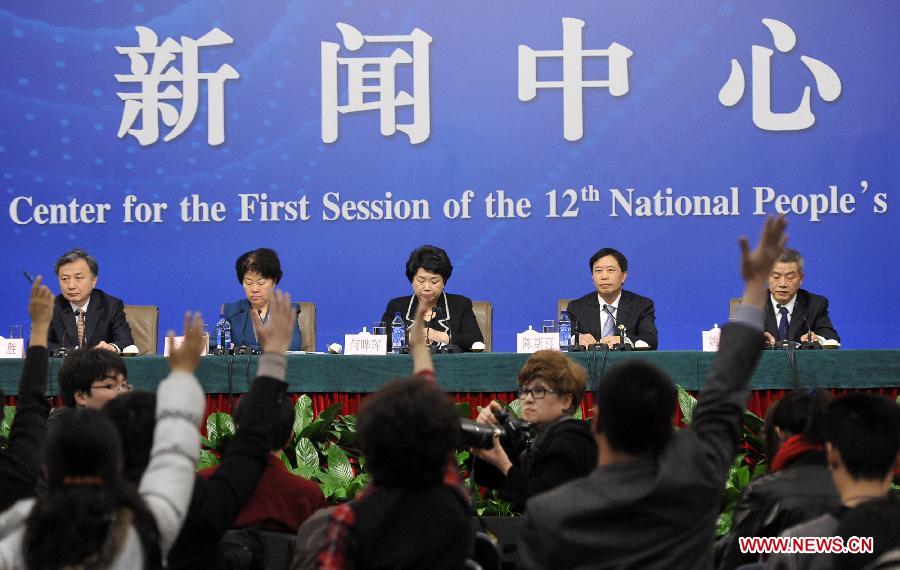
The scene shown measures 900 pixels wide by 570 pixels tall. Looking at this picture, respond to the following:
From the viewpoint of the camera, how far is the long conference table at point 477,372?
4012mm

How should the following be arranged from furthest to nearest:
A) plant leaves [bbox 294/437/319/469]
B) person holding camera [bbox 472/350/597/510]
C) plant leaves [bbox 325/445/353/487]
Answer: plant leaves [bbox 294/437/319/469] < plant leaves [bbox 325/445/353/487] < person holding camera [bbox 472/350/597/510]

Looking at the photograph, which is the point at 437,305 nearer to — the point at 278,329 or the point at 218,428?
the point at 218,428

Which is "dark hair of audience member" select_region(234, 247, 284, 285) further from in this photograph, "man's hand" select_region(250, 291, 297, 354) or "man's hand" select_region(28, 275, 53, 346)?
"man's hand" select_region(250, 291, 297, 354)

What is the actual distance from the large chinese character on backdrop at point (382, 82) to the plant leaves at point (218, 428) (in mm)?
2848

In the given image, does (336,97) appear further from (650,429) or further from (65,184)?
(650,429)

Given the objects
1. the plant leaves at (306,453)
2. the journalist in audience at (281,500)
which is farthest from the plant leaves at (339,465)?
the journalist in audience at (281,500)

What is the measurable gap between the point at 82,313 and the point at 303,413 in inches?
61.4

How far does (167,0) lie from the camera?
641cm

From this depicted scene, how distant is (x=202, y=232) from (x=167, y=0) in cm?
132

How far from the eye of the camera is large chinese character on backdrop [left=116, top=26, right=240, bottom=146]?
6.36 m

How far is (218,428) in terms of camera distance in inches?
148

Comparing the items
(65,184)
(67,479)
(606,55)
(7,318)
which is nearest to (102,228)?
(65,184)

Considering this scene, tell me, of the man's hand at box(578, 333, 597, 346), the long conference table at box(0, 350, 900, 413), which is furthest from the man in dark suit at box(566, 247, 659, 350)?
the long conference table at box(0, 350, 900, 413)

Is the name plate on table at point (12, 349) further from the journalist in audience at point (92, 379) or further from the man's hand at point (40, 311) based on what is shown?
the man's hand at point (40, 311)
